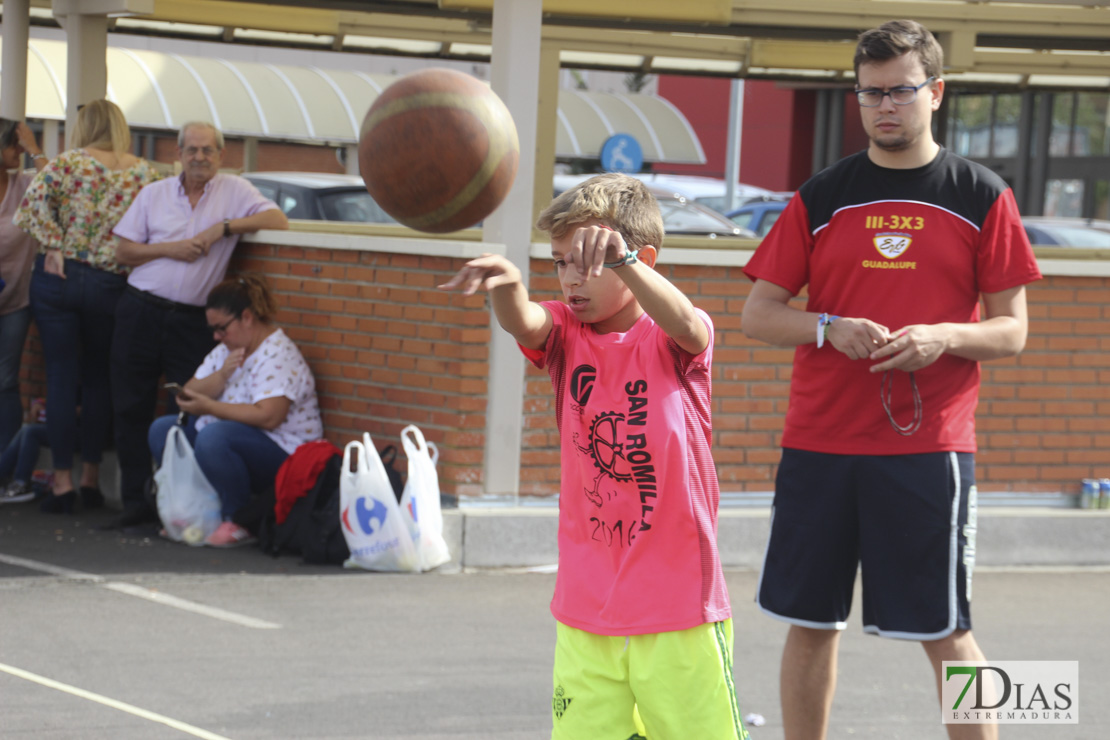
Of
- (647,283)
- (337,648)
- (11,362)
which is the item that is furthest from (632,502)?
(11,362)

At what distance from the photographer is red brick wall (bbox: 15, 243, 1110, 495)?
700cm

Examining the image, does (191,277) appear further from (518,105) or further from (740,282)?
(740,282)

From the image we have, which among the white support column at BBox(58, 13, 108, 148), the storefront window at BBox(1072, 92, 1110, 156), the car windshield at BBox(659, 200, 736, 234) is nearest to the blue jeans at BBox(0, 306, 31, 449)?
the white support column at BBox(58, 13, 108, 148)

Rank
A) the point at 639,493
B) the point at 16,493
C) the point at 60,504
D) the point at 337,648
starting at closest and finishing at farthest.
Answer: the point at 639,493 < the point at 337,648 < the point at 60,504 < the point at 16,493

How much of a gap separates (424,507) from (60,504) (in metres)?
2.45

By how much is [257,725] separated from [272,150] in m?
30.1

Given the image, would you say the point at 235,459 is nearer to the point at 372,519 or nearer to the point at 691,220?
the point at 372,519

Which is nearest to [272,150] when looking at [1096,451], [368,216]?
[368,216]

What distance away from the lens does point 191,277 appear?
24.2 ft

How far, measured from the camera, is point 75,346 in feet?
25.0

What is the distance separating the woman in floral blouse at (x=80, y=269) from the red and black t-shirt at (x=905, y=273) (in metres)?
4.83

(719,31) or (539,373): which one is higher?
(719,31)

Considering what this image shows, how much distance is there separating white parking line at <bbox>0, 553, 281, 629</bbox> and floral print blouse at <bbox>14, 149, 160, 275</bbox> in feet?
5.60

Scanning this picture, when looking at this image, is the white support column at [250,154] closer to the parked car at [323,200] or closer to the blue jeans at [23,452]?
the parked car at [323,200]
